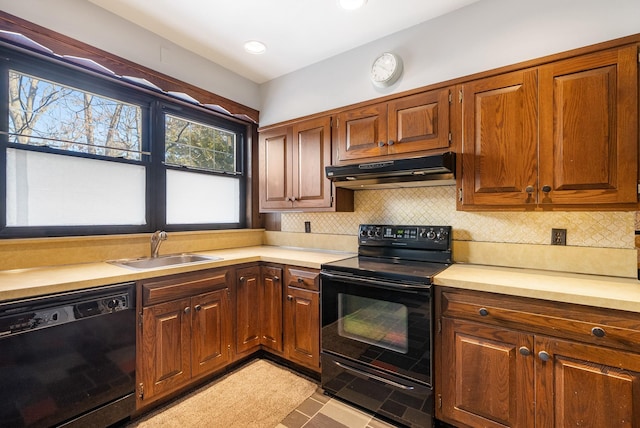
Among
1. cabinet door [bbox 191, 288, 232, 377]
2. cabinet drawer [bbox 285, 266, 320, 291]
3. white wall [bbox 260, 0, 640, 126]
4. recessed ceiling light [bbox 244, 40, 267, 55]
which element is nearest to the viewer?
white wall [bbox 260, 0, 640, 126]

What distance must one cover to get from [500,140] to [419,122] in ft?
1.71

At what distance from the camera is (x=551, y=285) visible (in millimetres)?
1467

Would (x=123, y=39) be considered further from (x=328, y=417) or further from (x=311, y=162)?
(x=328, y=417)

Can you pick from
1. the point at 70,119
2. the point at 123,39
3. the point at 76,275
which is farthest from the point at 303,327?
the point at 123,39

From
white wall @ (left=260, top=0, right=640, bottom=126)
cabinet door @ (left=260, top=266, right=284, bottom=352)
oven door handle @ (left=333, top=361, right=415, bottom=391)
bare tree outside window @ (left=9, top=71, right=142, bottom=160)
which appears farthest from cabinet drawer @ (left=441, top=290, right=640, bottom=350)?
bare tree outside window @ (left=9, top=71, right=142, bottom=160)

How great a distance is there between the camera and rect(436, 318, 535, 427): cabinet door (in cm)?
145

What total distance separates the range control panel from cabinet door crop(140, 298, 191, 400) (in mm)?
1429

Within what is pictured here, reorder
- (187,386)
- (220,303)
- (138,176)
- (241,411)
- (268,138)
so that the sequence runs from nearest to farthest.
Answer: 1. (241,411)
2. (187,386)
3. (220,303)
4. (138,176)
5. (268,138)

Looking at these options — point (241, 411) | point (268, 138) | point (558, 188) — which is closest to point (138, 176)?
point (268, 138)

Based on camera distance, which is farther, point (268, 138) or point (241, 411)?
point (268, 138)

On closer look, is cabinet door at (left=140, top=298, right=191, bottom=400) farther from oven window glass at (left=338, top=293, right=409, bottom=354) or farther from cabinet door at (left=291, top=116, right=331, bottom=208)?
cabinet door at (left=291, top=116, right=331, bottom=208)

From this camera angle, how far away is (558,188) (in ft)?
5.29

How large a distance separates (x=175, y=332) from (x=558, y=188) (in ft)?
8.07

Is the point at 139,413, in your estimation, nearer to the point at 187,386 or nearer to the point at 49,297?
the point at 187,386
